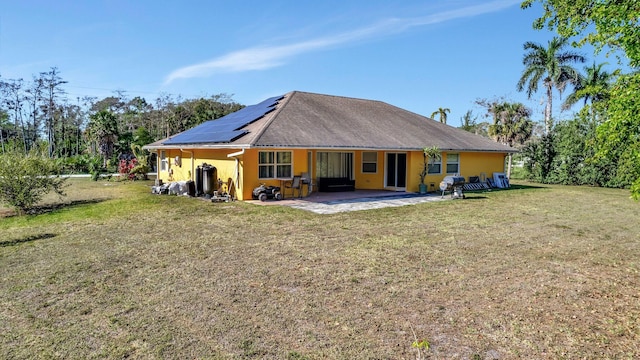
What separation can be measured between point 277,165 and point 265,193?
4.66ft

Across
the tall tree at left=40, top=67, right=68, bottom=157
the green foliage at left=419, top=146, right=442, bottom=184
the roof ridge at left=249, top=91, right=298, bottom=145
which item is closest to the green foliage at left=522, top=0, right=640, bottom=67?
the roof ridge at left=249, top=91, right=298, bottom=145

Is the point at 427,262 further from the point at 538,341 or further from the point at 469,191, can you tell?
the point at 469,191

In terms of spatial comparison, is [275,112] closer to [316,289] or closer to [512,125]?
[316,289]


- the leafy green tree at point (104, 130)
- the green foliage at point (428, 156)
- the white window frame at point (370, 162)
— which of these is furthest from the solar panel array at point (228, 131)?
the leafy green tree at point (104, 130)

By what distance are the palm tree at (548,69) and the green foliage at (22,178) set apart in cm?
3106

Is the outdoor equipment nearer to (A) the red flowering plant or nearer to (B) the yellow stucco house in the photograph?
(B) the yellow stucco house

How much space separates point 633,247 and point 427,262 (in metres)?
4.87

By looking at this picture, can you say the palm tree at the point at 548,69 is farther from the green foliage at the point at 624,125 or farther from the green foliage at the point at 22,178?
the green foliage at the point at 22,178

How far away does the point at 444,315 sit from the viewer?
4.57m

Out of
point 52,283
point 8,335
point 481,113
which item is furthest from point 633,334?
point 481,113

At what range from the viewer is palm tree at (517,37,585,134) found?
2930cm

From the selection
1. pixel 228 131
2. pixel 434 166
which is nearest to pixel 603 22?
pixel 228 131

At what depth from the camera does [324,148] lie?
47.3 feet

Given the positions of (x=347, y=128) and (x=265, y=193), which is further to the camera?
(x=347, y=128)
